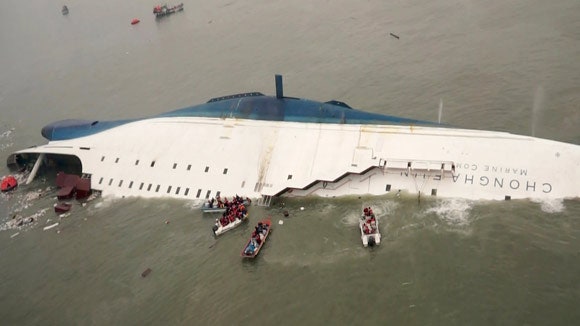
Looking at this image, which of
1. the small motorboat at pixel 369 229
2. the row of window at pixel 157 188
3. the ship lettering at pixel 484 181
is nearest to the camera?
the small motorboat at pixel 369 229

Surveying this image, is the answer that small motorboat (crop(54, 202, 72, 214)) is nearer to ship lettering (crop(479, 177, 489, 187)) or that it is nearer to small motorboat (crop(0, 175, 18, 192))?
small motorboat (crop(0, 175, 18, 192))

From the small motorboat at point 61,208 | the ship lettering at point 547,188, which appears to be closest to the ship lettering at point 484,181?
the ship lettering at point 547,188

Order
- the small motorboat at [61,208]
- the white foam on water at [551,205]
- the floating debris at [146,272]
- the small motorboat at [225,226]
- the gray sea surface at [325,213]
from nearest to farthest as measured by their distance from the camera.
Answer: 1. the gray sea surface at [325,213]
2. the white foam on water at [551,205]
3. the floating debris at [146,272]
4. the small motorboat at [225,226]
5. the small motorboat at [61,208]

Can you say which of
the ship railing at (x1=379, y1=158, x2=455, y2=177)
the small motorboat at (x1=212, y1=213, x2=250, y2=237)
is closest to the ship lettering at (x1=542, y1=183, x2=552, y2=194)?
the ship railing at (x1=379, y1=158, x2=455, y2=177)

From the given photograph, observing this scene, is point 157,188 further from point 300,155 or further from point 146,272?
point 300,155

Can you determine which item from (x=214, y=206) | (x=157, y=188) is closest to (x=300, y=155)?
(x=214, y=206)

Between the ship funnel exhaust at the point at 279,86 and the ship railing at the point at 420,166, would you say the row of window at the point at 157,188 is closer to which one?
the ship funnel exhaust at the point at 279,86
